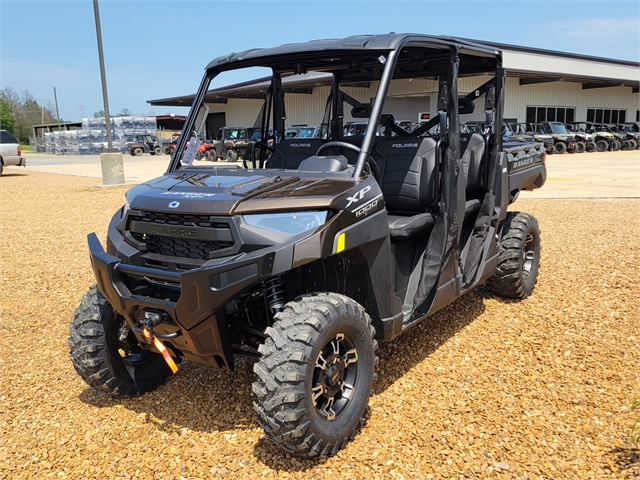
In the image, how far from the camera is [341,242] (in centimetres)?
299

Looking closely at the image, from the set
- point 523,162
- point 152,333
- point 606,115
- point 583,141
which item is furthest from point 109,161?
point 606,115

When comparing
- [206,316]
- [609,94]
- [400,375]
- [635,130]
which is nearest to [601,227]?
[400,375]

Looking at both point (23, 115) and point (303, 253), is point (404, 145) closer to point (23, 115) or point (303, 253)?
point (303, 253)

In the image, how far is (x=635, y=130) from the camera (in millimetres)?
33031

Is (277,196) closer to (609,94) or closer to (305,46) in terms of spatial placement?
(305,46)

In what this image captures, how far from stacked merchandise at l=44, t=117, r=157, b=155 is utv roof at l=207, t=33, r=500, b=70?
135 feet

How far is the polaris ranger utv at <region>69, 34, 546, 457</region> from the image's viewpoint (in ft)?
9.21

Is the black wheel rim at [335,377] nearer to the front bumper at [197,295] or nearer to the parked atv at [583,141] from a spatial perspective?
the front bumper at [197,295]

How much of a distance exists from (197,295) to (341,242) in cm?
78

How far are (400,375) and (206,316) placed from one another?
1.66m

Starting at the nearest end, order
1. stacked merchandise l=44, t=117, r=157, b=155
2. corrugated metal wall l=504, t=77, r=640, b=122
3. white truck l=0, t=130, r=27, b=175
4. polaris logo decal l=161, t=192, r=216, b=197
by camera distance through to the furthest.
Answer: polaris logo decal l=161, t=192, r=216, b=197, white truck l=0, t=130, r=27, b=175, corrugated metal wall l=504, t=77, r=640, b=122, stacked merchandise l=44, t=117, r=157, b=155

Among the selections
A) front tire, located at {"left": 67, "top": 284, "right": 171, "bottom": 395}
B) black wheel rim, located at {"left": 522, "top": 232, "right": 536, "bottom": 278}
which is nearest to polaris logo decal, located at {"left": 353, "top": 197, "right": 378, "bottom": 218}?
front tire, located at {"left": 67, "top": 284, "right": 171, "bottom": 395}

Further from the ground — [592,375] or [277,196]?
[277,196]

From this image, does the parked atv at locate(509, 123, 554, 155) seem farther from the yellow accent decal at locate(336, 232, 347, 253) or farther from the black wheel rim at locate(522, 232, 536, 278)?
the yellow accent decal at locate(336, 232, 347, 253)
